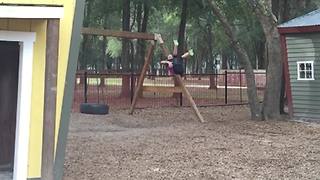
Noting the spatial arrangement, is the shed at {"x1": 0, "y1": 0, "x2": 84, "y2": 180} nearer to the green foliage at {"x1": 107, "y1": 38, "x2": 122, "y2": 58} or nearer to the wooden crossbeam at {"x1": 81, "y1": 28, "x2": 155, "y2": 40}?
the wooden crossbeam at {"x1": 81, "y1": 28, "x2": 155, "y2": 40}

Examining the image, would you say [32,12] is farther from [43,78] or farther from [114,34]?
[114,34]

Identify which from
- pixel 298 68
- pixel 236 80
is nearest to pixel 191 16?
pixel 236 80

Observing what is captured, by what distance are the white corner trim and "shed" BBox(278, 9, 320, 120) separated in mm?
10420

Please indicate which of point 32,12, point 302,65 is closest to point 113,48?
point 302,65

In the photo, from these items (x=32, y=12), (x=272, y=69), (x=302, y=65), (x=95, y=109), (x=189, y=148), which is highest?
(x=32, y=12)

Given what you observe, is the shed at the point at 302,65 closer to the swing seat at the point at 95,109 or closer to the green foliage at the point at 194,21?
the green foliage at the point at 194,21

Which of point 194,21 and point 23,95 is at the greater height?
point 194,21

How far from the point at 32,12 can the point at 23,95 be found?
1.06 m

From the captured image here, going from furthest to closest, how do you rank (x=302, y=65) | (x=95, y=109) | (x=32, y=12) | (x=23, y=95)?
(x=95, y=109)
(x=302, y=65)
(x=23, y=95)
(x=32, y=12)

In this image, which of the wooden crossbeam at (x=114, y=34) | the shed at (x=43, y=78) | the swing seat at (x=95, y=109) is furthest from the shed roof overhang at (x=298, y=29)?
the shed at (x=43, y=78)

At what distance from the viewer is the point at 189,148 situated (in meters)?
10.3

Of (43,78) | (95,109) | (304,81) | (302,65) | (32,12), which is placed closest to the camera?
(32,12)

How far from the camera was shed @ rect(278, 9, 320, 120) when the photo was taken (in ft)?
50.4

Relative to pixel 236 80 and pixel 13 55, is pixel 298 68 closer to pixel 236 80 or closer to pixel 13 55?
pixel 13 55
